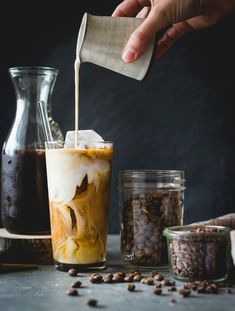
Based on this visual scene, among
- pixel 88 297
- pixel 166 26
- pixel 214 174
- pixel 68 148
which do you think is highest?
pixel 166 26

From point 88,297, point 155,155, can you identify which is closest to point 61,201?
point 88,297

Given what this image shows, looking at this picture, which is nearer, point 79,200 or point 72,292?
point 72,292

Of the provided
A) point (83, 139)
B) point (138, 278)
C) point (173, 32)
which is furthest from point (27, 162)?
point (173, 32)

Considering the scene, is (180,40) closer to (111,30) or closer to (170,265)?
(111,30)

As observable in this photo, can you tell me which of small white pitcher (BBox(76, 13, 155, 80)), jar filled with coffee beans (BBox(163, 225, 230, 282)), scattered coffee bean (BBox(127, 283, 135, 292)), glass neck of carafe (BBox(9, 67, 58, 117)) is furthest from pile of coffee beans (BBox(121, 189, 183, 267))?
glass neck of carafe (BBox(9, 67, 58, 117))

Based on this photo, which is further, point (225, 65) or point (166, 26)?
point (225, 65)

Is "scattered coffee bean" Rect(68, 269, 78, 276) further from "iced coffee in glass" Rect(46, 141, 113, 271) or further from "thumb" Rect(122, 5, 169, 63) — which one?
"thumb" Rect(122, 5, 169, 63)

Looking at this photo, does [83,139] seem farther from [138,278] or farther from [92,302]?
[92,302]
